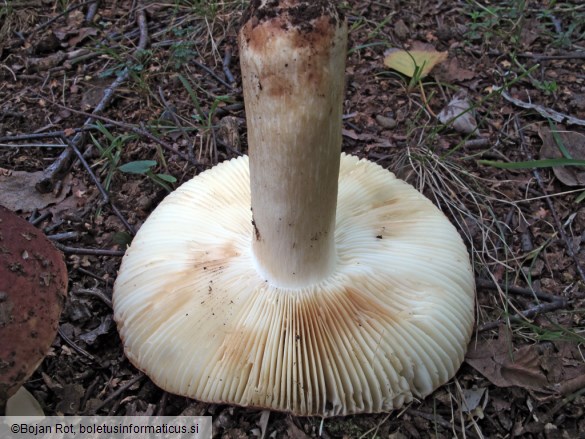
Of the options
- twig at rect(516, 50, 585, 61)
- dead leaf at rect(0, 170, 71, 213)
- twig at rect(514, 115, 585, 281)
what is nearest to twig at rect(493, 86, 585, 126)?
twig at rect(514, 115, 585, 281)

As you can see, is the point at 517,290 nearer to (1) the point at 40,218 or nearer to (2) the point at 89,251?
(2) the point at 89,251

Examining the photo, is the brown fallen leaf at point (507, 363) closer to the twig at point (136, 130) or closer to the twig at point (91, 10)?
the twig at point (136, 130)

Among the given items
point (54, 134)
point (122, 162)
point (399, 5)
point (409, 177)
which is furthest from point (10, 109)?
point (399, 5)

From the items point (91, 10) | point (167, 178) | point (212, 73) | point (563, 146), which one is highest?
point (91, 10)

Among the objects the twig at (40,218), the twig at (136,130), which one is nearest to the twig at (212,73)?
the twig at (136,130)

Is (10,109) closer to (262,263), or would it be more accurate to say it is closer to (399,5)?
(262,263)

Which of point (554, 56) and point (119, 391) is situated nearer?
point (119, 391)

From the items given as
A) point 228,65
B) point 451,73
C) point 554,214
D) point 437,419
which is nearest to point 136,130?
point 228,65

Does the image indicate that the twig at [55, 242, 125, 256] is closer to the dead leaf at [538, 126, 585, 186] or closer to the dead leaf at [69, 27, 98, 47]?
the dead leaf at [69, 27, 98, 47]
